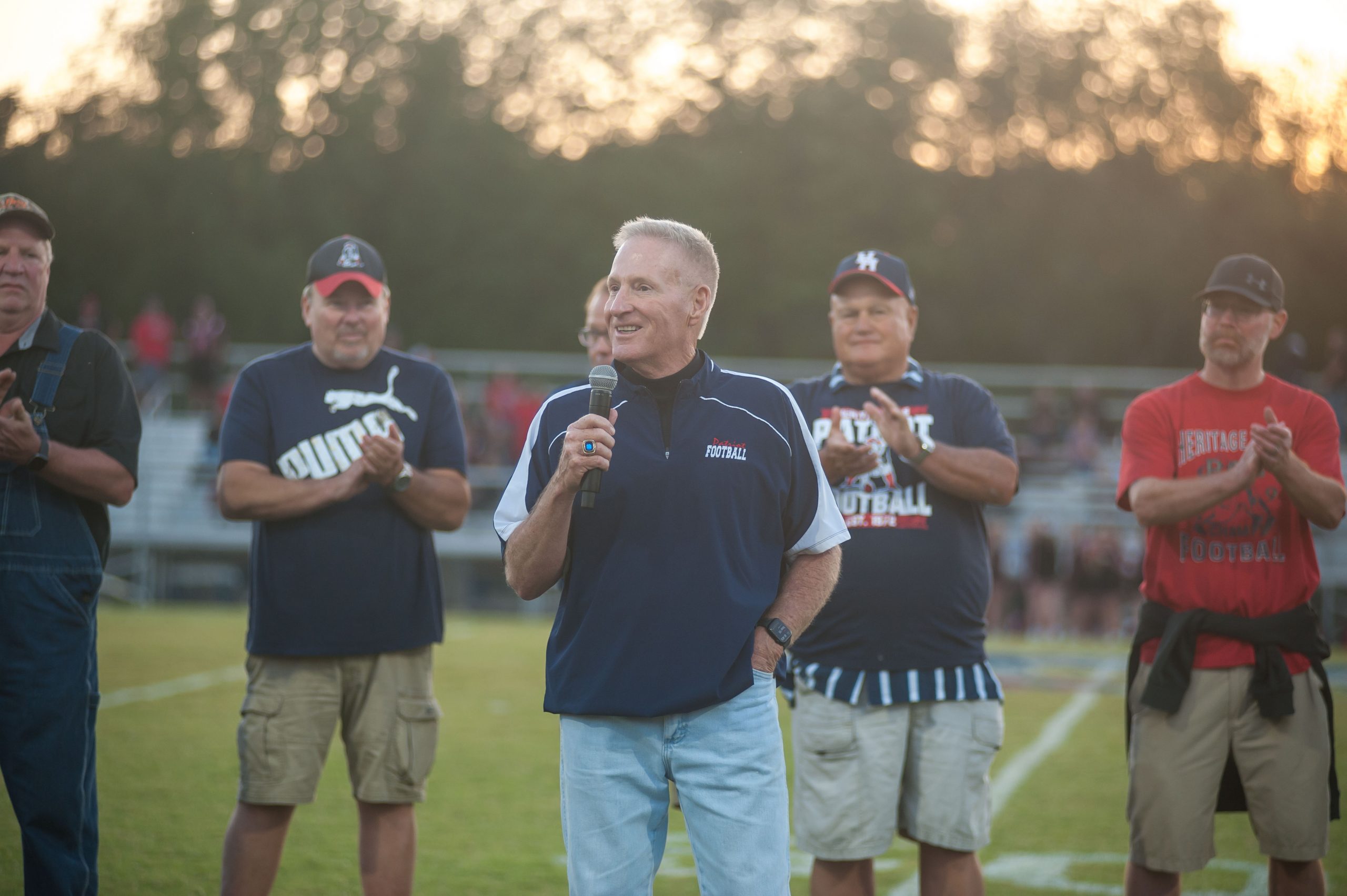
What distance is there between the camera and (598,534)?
3.51m

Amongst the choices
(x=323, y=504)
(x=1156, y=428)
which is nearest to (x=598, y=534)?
(x=323, y=504)

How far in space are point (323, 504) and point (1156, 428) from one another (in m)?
3.04

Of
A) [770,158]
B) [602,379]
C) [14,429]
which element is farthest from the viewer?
[770,158]

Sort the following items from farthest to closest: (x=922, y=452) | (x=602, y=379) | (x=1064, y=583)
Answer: (x=1064, y=583) < (x=922, y=452) < (x=602, y=379)

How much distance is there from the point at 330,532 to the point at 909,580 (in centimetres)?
209

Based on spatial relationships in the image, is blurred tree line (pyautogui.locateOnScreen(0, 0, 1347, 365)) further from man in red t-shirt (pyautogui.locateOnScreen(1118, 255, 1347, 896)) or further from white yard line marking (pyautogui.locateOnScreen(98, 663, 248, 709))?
man in red t-shirt (pyautogui.locateOnScreen(1118, 255, 1347, 896))

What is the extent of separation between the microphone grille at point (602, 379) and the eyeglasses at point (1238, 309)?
2535 millimetres

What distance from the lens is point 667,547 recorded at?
347 centimetres

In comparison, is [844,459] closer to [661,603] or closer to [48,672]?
[661,603]

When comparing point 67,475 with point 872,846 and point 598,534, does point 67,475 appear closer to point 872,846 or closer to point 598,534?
point 598,534

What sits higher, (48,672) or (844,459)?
(844,459)

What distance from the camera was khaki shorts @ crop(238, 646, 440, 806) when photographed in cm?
480

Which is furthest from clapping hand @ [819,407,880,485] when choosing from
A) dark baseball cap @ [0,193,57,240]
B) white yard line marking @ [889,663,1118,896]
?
dark baseball cap @ [0,193,57,240]

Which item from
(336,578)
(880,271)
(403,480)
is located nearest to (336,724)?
(336,578)
